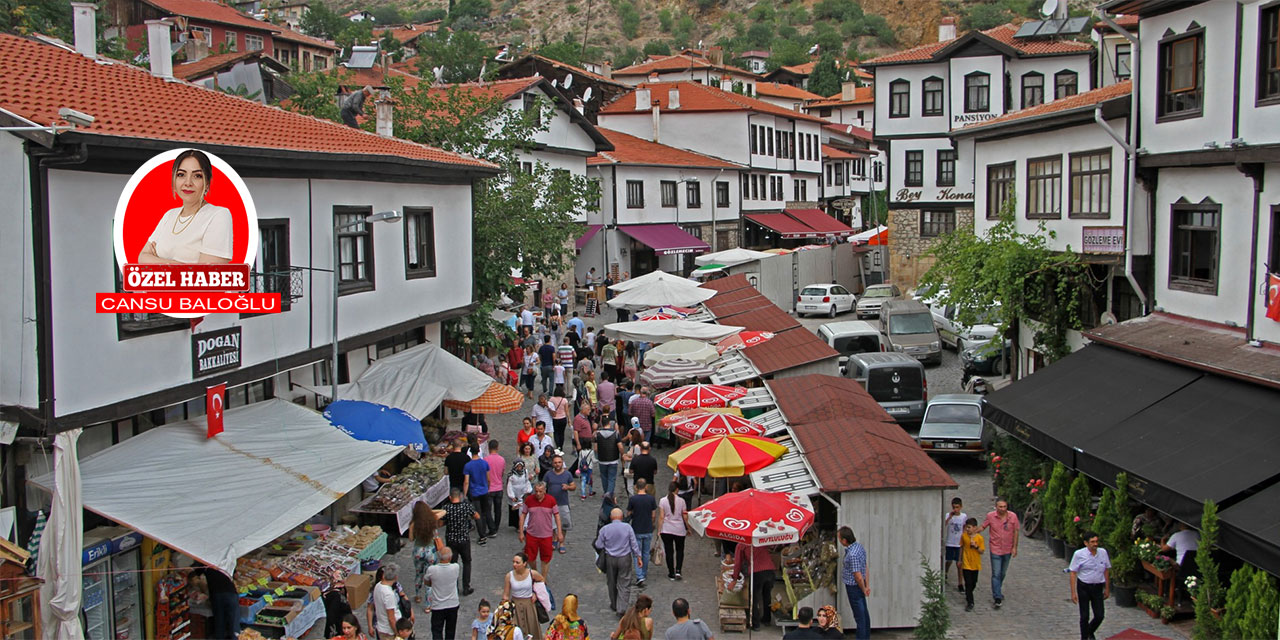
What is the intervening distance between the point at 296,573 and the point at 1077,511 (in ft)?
33.3

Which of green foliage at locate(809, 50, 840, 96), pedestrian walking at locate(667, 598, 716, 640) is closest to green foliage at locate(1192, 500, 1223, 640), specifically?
pedestrian walking at locate(667, 598, 716, 640)

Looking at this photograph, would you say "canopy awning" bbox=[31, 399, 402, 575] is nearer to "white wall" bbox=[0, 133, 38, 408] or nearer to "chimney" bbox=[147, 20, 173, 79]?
"white wall" bbox=[0, 133, 38, 408]

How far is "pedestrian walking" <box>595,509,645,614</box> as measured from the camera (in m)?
12.8

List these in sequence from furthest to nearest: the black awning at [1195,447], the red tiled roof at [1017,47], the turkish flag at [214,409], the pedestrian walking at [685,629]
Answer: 1. the red tiled roof at [1017,47]
2. the turkish flag at [214,409]
3. the black awning at [1195,447]
4. the pedestrian walking at [685,629]

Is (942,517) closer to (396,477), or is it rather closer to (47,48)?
(396,477)

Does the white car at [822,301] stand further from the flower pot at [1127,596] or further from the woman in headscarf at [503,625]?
the woman in headscarf at [503,625]

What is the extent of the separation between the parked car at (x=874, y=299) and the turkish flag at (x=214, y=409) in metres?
28.5

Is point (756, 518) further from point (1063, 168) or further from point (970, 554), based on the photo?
point (1063, 168)

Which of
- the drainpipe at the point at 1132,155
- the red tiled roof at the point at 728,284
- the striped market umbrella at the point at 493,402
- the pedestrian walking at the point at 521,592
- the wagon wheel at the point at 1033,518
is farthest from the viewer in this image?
the red tiled roof at the point at 728,284

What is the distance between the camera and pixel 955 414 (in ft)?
68.0

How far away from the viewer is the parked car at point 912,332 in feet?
100.0

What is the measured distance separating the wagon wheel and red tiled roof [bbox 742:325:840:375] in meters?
5.89

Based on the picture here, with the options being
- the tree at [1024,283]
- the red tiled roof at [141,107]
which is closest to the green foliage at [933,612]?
the red tiled roof at [141,107]

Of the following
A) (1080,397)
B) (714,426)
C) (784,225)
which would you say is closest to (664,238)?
(784,225)
